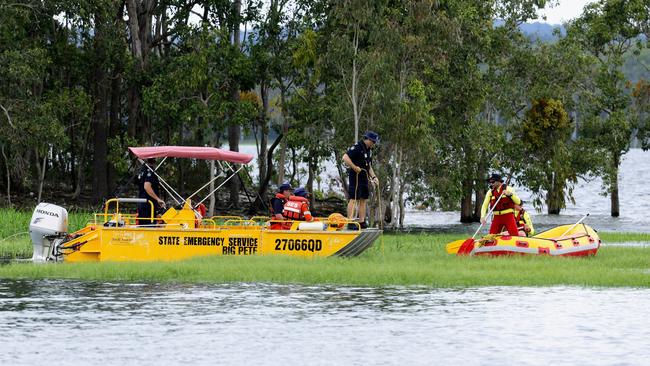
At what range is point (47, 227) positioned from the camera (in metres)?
28.3

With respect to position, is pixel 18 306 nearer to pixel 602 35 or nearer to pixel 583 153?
pixel 583 153

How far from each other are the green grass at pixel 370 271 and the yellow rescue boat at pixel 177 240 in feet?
1.43

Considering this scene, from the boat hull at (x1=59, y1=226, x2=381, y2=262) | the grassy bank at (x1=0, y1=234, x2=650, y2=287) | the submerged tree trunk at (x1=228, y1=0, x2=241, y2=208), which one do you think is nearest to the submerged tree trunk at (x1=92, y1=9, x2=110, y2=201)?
the submerged tree trunk at (x1=228, y1=0, x2=241, y2=208)

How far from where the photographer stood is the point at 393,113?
47625 mm

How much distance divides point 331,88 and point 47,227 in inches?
997

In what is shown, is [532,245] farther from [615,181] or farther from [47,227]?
[615,181]

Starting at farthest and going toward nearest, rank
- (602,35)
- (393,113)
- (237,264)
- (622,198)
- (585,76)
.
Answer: (622,198) < (602,35) < (585,76) < (393,113) < (237,264)

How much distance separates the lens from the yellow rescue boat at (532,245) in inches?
1139

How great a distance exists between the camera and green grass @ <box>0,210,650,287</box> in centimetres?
2578

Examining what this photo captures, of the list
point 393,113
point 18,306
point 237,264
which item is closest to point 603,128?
point 393,113

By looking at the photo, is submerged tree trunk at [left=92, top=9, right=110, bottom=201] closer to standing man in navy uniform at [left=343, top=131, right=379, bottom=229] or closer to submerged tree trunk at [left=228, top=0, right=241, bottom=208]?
submerged tree trunk at [left=228, top=0, right=241, bottom=208]

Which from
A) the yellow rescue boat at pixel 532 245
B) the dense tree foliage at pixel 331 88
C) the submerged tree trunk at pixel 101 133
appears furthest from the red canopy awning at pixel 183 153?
the submerged tree trunk at pixel 101 133

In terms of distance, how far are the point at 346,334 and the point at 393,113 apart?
92.8 feet

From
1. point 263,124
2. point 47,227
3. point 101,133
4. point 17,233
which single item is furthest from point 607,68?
point 47,227
